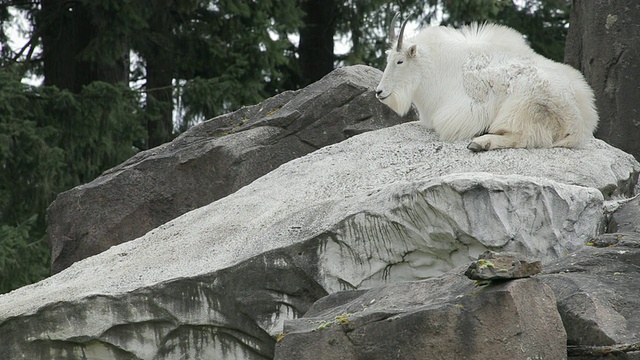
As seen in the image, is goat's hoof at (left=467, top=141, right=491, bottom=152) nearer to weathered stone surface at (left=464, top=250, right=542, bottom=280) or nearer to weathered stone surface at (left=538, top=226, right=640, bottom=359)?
weathered stone surface at (left=538, top=226, right=640, bottom=359)

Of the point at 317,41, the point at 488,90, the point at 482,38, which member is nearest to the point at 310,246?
the point at 488,90

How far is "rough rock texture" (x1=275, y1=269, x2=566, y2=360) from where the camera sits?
4.83m

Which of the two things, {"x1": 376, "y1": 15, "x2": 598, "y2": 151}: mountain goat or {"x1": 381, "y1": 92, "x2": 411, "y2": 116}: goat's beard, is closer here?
{"x1": 376, "y1": 15, "x2": 598, "y2": 151}: mountain goat

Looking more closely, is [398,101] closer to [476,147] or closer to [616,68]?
[476,147]

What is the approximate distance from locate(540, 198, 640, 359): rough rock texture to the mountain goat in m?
1.50

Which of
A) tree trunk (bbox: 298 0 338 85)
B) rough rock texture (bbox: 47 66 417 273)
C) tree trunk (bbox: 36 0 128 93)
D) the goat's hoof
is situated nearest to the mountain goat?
the goat's hoof

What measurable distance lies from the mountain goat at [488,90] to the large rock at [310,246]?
196 mm

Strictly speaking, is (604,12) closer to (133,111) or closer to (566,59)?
(566,59)

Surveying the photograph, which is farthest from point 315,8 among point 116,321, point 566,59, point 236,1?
point 116,321

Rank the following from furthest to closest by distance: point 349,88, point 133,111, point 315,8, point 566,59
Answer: point 315,8, point 133,111, point 566,59, point 349,88

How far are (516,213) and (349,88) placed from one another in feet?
12.1

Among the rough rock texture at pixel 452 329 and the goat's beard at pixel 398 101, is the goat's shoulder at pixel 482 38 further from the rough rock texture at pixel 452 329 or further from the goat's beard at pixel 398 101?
the rough rock texture at pixel 452 329

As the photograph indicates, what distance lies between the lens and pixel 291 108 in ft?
32.1

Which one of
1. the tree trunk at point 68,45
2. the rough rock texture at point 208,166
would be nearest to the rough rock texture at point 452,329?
the rough rock texture at point 208,166
